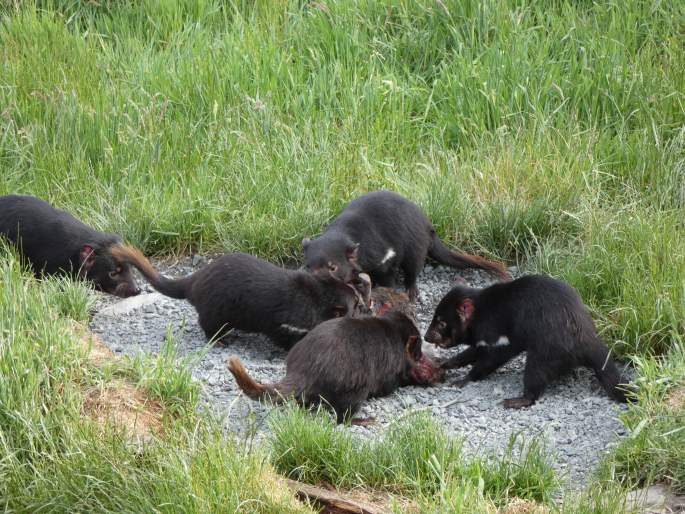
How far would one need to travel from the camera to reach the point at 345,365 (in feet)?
16.0

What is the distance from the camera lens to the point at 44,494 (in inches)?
157

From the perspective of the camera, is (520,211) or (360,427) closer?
(360,427)

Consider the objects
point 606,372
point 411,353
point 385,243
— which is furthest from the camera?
point 385,243

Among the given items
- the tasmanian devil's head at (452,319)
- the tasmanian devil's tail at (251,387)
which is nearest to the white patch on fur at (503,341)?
the tasmanian devil's head at (452,319)

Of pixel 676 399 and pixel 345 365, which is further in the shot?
pixel 345 365

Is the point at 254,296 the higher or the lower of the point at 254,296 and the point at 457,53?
the lower

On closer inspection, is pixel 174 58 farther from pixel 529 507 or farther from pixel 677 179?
pixel 529 507

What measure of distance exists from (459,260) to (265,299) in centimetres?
131

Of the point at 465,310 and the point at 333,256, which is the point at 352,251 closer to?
the point at 333,256

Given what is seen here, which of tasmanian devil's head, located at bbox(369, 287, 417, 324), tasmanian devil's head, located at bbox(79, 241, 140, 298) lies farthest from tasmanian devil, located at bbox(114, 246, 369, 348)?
tasmanian devil's head, located at bbox(79, 241, 140, 298)

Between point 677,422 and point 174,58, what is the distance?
5.02 meters

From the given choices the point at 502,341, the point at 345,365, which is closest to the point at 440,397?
the point at 502,341

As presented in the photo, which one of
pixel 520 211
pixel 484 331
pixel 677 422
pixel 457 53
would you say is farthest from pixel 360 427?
pixel 457 53

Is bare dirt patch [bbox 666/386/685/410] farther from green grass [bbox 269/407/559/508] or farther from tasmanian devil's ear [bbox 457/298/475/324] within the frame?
tasmanian devil's ear [bbox 457/298/475/324]
